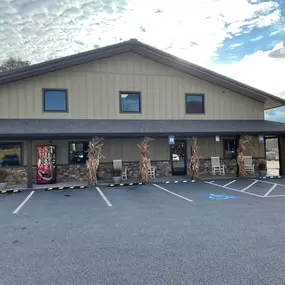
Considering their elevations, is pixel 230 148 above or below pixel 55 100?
below

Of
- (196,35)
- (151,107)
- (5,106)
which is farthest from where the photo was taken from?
(196,35)

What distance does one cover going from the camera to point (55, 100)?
13133mm

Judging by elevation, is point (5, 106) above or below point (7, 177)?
above

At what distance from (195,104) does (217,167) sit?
4030 mm

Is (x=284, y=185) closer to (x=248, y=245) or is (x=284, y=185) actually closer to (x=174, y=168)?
(x=174, y=168)

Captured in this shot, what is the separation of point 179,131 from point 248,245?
827 cm

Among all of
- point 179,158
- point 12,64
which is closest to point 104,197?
point 179,158

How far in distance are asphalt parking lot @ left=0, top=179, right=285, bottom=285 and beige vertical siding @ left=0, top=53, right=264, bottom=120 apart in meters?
5.62

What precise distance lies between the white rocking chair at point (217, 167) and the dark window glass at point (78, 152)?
24.5 feet

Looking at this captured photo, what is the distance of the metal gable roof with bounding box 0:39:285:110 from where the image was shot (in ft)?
40.6

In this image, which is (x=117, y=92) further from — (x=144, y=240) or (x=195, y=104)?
(x=144, y=240)

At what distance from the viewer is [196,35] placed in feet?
50.8

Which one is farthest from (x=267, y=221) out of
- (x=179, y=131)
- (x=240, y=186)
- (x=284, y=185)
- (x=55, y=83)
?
(x=55, y=83)

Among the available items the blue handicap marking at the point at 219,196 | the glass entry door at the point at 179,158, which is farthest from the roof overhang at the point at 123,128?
the blue handicap marking at the point at 219,196
